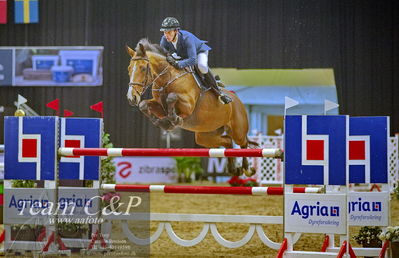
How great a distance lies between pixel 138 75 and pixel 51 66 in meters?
1.17

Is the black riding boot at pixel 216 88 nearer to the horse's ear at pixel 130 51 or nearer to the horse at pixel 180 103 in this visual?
the horse at pixel 180 103

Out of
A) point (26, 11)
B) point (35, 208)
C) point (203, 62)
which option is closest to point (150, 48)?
point (203, 62)

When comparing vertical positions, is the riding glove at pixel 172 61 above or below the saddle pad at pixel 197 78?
above

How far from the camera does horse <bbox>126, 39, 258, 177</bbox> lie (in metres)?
4.58

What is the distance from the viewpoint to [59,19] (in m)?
5.25

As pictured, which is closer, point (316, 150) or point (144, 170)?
point (316, 150)

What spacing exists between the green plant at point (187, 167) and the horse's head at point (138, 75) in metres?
2.69

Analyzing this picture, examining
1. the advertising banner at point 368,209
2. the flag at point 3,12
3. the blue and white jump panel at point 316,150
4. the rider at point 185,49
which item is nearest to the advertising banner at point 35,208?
the blue and white jump panel at point 316,150

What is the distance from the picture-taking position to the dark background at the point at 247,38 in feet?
15.6

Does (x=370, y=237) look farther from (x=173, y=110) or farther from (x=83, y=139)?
(x=83, y=139)

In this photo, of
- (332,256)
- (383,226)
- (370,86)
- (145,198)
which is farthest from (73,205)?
(370,86)

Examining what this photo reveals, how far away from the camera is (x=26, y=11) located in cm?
542

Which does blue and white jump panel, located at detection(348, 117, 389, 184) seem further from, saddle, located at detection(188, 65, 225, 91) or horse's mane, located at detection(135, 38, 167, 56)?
horse's mane, located at detection(135, 38, 167, 56)

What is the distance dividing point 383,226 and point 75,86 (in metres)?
2.97
